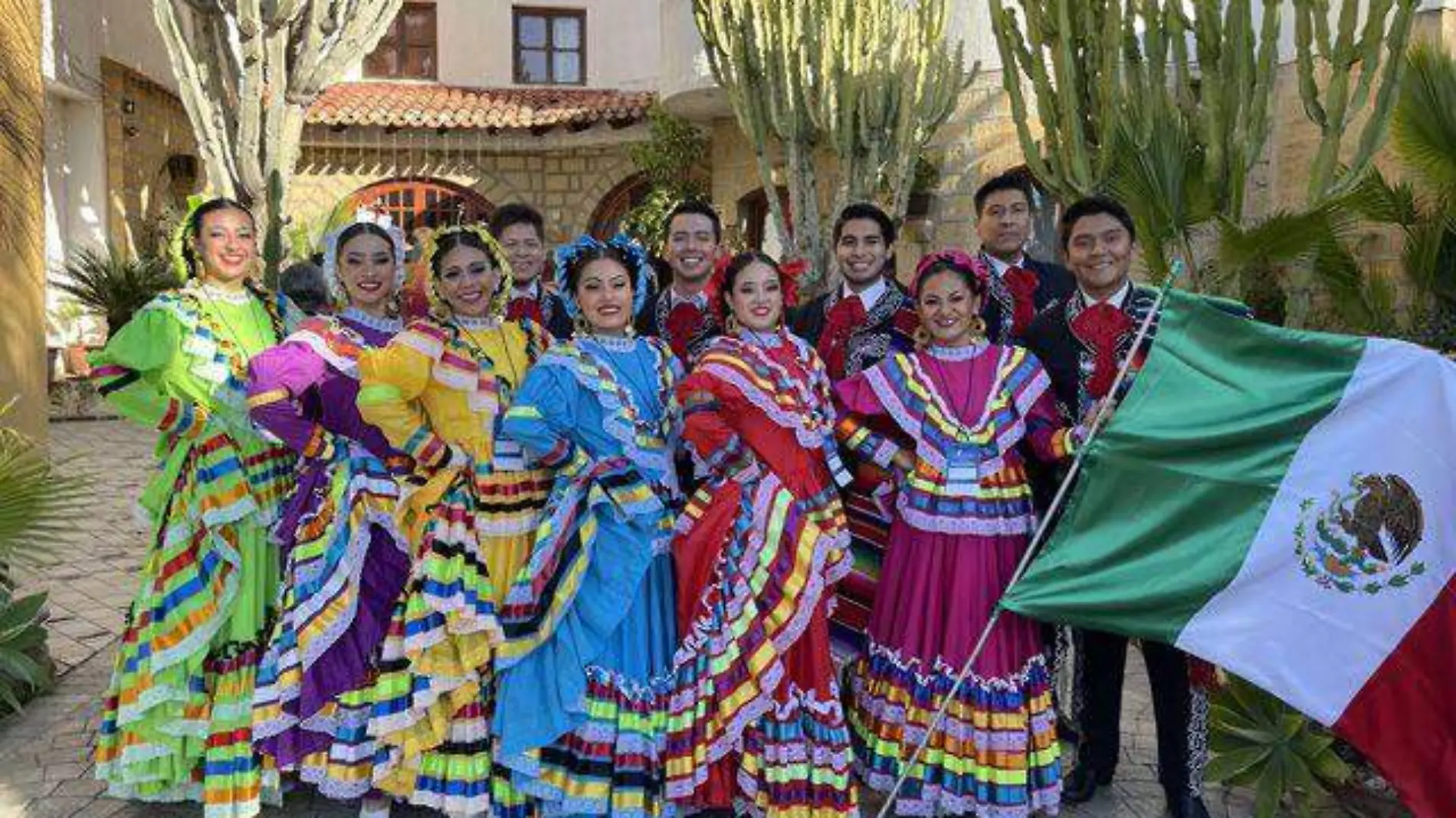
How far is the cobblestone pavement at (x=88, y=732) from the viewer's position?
3.73 meters

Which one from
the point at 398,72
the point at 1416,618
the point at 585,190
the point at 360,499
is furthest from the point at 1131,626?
the point at 398,72

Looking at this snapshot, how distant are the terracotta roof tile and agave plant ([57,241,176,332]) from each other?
4183mm

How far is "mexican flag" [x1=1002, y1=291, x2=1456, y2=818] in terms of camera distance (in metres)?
3.02

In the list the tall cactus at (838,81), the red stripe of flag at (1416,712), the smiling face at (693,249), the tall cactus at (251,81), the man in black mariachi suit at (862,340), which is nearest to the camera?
the red stripe of flag at (1416,712)

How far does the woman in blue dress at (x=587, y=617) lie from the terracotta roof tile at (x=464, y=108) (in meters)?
13.2

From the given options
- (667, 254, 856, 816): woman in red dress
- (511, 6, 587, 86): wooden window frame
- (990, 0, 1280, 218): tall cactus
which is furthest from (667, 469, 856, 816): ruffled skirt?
(511, 6, 587, 86): wooden window frame

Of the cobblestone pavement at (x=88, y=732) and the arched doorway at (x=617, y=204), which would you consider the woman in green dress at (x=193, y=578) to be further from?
the arched doorway at (x=617, y=204)

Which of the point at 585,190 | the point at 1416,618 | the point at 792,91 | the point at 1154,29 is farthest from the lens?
the point at 585,190

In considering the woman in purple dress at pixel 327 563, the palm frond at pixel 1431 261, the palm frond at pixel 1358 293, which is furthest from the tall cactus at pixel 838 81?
the woman in purple dress at pixel 327 563

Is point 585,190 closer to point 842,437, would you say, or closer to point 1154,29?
point 1154,29

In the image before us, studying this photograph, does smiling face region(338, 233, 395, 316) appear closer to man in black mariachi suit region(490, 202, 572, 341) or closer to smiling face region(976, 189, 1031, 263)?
man in black mariachi suit region(490, 202, 572, 341)

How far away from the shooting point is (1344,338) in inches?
124

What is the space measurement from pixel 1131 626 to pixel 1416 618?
73 cm

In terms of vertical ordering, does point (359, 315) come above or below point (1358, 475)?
above
